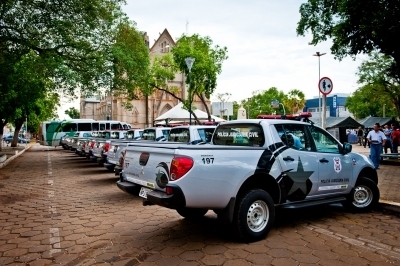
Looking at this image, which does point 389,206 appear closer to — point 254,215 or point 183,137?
point 254,215

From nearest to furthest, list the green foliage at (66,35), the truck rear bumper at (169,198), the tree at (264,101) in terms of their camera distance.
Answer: the truck rear bumper at (169,198), the green foliage at (66,35), the tree at (264,101)

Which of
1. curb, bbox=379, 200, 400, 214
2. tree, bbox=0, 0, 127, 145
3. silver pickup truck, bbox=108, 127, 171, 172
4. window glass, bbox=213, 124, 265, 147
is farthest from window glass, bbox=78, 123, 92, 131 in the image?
curb, bbox=379, 200, 400, 214

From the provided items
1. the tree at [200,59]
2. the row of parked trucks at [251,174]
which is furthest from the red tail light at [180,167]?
the tree at [200,59]

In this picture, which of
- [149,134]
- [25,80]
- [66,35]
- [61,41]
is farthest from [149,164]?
[25,80]

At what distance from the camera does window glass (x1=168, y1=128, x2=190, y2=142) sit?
9.09 meters

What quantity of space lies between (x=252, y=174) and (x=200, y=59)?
2506 cm

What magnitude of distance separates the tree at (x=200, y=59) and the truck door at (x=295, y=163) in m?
21.8

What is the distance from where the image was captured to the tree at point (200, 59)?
28281 mm

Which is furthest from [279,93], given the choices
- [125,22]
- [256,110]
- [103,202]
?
[103,202]

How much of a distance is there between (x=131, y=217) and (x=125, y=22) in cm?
1547

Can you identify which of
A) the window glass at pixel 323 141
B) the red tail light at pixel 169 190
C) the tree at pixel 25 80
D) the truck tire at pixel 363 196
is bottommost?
the truck tire at pixel 363 196

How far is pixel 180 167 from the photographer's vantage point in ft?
12.7

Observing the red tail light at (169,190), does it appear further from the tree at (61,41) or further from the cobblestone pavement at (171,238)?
the tree at (61,41)

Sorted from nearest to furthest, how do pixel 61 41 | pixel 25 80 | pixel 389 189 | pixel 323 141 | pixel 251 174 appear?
pixel 251 174 < pixel 323 141 < pixel 389 189 < pixel 61 41 < pixel 25 80
